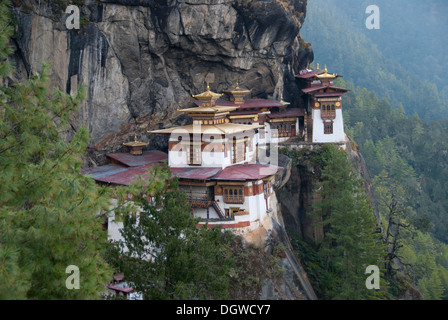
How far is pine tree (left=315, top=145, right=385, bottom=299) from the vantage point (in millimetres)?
24344

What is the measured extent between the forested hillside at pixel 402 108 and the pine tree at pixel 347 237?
4.28 meters

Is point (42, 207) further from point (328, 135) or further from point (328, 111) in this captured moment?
point (328, 111)

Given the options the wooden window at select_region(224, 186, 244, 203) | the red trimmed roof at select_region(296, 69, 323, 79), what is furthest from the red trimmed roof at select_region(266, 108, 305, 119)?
the wooden window at select_region(224, 186, 244, 203)

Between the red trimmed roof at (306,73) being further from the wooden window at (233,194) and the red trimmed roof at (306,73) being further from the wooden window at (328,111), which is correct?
the wooden window at (233,194)

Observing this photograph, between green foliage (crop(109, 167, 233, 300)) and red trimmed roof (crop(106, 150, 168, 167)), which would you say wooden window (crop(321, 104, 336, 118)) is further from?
green foliage (crop(109, 167, 233, 300))

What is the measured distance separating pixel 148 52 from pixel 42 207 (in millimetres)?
21978

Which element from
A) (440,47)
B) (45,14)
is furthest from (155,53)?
(440,47)

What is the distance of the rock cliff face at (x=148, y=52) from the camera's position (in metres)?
28.7

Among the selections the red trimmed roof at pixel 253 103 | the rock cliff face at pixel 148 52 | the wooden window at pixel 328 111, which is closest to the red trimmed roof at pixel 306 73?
the rock cliff face at pixel 148 52

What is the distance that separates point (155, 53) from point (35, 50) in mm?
7313

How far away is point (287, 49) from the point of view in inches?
1475

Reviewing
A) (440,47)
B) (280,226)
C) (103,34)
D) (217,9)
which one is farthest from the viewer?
(440,47)

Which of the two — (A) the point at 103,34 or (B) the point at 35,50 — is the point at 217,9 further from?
(B) the point at 35,50

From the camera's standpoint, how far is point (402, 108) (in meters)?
78.1
